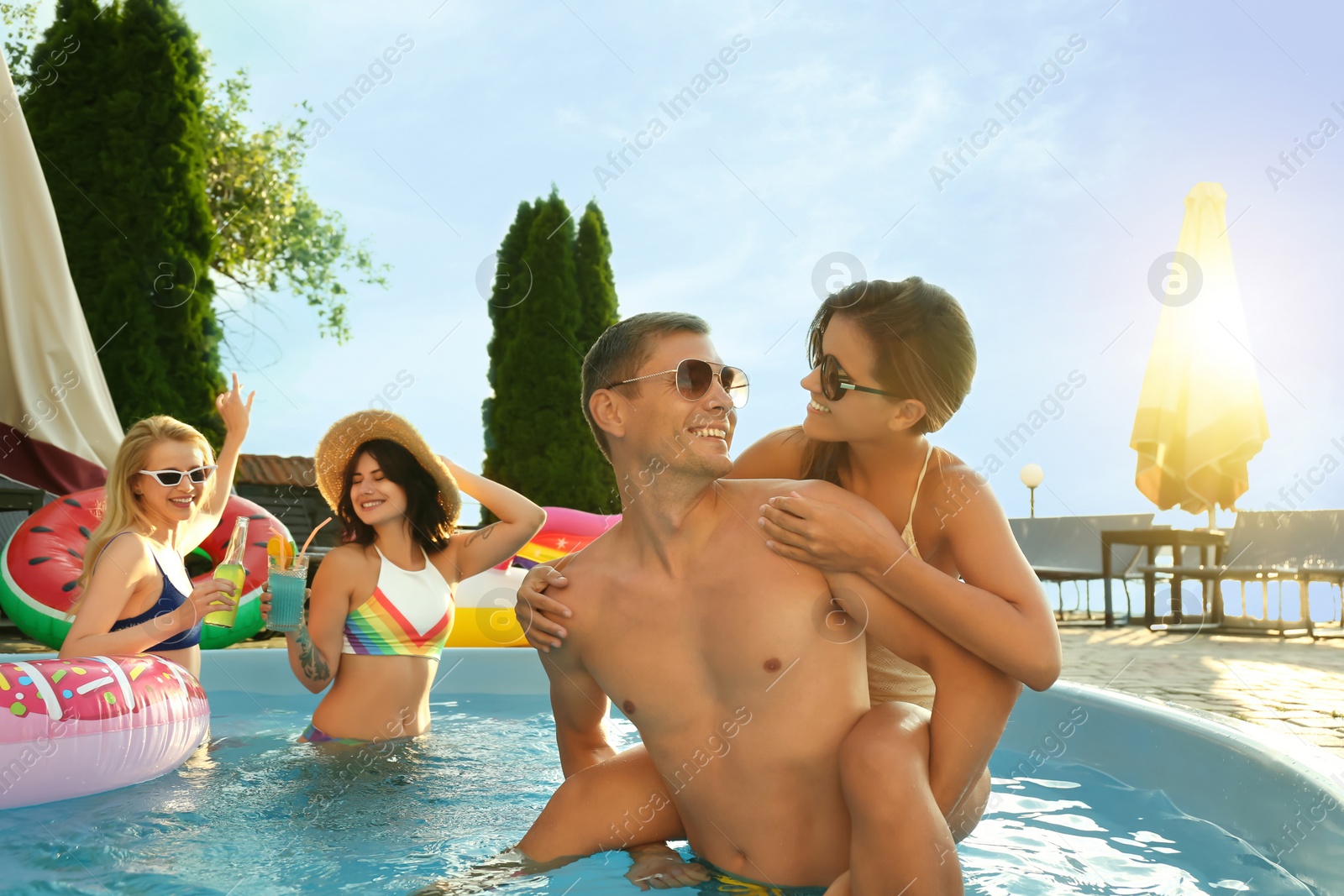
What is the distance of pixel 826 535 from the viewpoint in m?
2.17

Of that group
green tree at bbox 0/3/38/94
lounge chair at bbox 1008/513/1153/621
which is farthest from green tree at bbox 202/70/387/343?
lounge chair at bbox 1008/513/1153/621

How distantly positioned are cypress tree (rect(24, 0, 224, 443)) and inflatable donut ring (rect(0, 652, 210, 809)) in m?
8.97

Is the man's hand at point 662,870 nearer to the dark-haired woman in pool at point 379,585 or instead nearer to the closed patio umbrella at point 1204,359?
the dark-haired woman in pool at point 379,585

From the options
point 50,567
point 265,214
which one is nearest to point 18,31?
point 265,214

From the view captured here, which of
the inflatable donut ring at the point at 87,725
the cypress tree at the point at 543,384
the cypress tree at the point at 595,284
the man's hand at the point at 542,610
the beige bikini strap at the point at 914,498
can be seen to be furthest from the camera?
the cypress tree at the point at 595,284

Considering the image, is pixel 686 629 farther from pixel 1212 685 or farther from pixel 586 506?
pixel 586 506

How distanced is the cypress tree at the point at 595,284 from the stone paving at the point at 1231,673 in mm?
9388

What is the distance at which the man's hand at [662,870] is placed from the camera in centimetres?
256

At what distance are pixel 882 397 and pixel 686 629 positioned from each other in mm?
747

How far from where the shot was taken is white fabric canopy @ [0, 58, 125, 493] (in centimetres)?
883

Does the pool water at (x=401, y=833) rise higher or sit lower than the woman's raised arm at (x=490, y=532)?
lower

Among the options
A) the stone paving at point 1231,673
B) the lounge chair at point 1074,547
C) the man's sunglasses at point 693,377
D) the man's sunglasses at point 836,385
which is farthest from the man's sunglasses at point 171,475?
the lounge chair at point 1074,547

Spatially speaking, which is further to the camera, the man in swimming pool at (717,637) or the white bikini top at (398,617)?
the white bikini top at (398,617)

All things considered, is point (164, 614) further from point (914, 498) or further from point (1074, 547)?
point (1074, 547)
